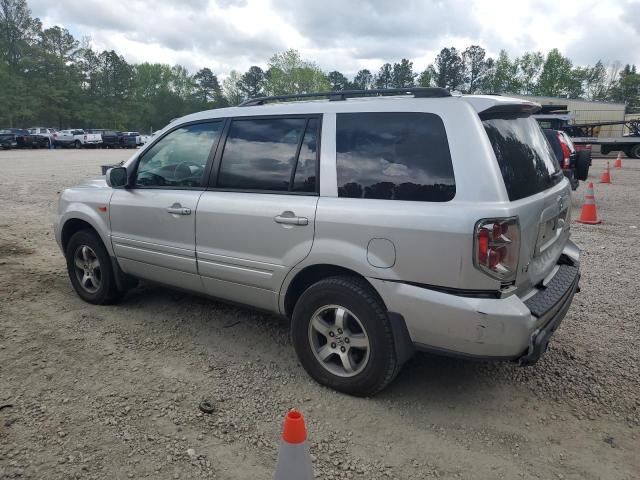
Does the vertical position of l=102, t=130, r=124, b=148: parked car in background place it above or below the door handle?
above

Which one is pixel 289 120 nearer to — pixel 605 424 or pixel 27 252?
pixel 605 424

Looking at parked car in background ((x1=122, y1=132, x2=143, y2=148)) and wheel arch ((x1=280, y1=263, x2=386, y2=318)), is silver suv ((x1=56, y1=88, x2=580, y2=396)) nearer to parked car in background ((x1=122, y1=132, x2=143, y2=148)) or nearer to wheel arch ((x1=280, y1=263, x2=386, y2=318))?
wheel arch ((x1=280, y1=263, x2=386, y2=318))

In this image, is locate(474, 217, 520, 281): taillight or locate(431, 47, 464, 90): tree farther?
locate(431, 47, 464, 90): tree

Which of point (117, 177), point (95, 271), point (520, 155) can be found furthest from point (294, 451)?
point (95, 271)

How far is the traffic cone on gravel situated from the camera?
74.5 inches

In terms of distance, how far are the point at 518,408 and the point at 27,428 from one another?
118 inches

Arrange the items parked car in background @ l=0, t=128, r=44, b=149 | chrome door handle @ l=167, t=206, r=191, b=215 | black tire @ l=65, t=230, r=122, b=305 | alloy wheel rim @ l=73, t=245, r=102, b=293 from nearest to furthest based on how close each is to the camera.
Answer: chrome door handle @ l=167, t=206, r=191, b=215 < black tire @ l=65, t=230, r=122, b=305 < alloy wheel rim @ l=73, t=245, r=102, b=293 < parked car in background @ l=0, t=128, r=44, b=149

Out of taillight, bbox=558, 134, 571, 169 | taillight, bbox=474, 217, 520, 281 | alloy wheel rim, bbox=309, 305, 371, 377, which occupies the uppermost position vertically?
taillight, bbox=558, 134, 571, 169

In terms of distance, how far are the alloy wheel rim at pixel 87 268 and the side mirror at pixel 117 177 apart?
825mm

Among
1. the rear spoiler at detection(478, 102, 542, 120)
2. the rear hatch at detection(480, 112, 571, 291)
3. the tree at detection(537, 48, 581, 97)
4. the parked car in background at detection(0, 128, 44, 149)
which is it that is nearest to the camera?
the rear hatch at detection(480, 112, 571, 291)

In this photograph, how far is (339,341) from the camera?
121 inches

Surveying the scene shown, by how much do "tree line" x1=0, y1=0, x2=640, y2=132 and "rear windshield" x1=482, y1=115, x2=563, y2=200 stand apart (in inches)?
2763

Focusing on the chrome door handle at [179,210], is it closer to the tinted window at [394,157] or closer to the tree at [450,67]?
the tinted window at [394,157]

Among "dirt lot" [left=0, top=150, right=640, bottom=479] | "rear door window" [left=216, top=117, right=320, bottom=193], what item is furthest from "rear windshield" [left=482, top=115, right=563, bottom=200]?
"dirt lot" [left=0, top=150, right=640, bottom=479]
